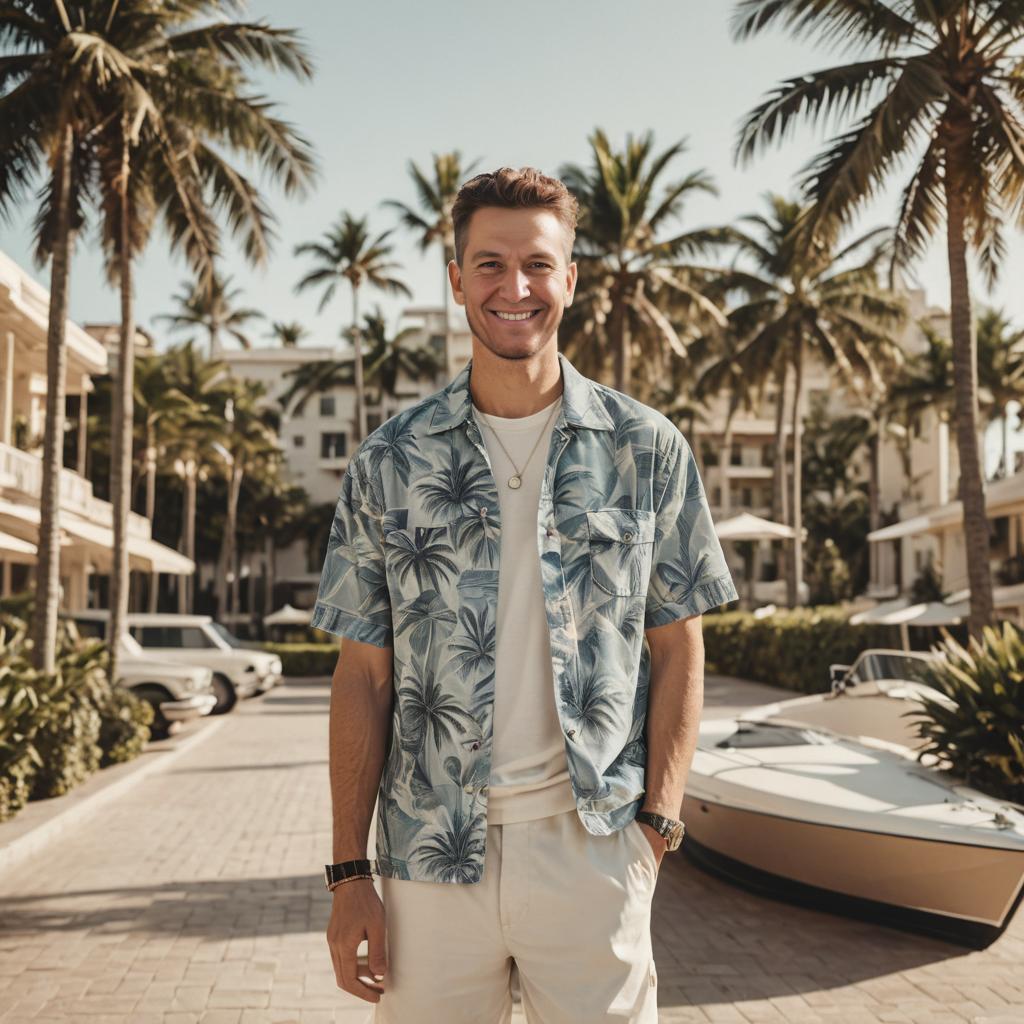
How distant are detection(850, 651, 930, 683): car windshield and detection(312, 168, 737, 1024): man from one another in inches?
342

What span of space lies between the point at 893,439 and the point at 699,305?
31689 millimetres

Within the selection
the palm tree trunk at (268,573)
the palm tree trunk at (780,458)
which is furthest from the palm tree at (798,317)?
the palm tree trunk at (268,573)

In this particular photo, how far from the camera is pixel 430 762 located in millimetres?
2209

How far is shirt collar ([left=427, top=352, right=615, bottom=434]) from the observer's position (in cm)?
236

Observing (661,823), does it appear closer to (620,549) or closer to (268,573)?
(620,549)

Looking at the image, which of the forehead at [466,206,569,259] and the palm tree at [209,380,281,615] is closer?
the forehead at [466,206,569,259]

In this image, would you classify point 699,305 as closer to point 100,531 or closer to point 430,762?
point 100,531

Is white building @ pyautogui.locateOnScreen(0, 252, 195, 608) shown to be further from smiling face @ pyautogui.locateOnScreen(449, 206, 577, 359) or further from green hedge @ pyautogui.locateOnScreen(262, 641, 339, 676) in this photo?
smiling face @ pyautogui.locateOnScreen(449, 206, 577, 359)

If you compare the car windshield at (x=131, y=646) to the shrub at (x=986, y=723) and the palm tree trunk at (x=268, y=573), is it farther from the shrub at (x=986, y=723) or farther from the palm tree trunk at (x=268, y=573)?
the palm tree trunk at (x=268, y=573)

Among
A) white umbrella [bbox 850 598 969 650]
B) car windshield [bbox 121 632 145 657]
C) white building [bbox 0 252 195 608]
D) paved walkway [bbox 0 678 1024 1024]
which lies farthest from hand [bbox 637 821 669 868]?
white umbrella [bbox 850 598 969 650]

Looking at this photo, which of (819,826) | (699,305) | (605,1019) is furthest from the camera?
(699,305)

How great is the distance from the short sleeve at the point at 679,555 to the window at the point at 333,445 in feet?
237

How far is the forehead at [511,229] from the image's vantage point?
2340mm

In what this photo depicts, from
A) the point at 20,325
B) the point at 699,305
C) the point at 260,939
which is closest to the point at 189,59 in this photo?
the point at 20,325
